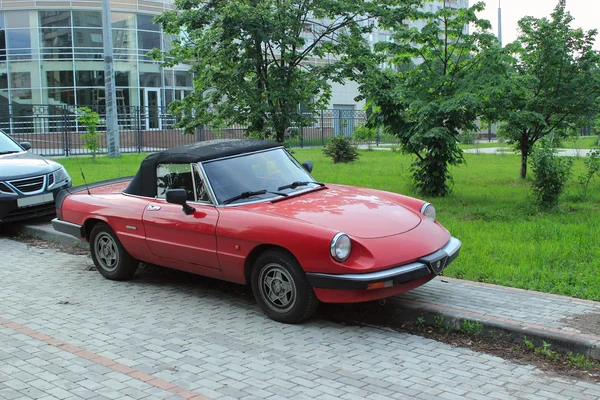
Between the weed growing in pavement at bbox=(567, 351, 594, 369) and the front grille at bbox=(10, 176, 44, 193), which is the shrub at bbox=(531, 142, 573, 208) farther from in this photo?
the front grille at bbox=(10, 176, 44, 193)

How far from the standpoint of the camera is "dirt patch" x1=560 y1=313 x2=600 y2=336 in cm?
491

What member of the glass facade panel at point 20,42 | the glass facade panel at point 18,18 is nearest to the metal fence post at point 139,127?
the glass facade panel at point 20,42

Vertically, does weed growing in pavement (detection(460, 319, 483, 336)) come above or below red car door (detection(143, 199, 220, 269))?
below

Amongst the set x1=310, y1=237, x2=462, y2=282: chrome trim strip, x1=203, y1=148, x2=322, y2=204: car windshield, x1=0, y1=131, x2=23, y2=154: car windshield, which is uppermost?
x1=0, y1=131, x2=23, y2=154: car windshield

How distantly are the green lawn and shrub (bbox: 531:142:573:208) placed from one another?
0.77 ft

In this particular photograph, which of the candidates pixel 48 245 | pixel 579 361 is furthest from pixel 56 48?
pixel 579 361

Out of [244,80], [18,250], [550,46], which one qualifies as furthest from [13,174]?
[550,46]

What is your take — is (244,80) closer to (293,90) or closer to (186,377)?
(293,90)

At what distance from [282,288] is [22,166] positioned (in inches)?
253

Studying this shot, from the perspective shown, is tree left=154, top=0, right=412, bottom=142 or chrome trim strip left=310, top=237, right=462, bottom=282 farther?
tree left=154, top=0, right=412, bottom=142

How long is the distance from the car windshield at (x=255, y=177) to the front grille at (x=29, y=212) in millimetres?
4837

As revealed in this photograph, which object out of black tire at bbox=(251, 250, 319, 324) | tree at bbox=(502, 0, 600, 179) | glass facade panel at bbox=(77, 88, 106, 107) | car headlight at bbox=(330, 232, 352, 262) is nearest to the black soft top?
black tire at bbox=(251, 250, 319, 324)

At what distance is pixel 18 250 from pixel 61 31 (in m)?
30.3

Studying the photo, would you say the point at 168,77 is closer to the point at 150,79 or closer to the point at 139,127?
the point at 150,79
